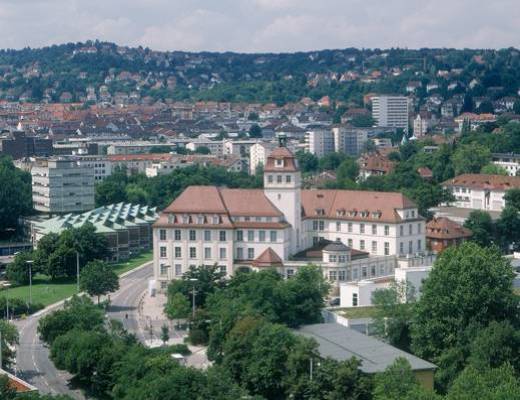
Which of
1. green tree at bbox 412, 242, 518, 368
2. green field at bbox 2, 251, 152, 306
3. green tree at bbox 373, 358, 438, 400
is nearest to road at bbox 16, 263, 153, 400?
green field at bbox 2, 251, 152, 306

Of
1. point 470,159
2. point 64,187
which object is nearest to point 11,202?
point 64,187

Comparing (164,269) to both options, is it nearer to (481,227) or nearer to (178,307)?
(178,307)

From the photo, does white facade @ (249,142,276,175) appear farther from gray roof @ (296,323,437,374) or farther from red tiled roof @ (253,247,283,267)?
gray roof @ (296,323,437,374)

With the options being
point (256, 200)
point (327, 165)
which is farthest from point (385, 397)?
point (327, 165)

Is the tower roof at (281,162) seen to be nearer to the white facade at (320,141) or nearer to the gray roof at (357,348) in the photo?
the gray roof at (357,348)

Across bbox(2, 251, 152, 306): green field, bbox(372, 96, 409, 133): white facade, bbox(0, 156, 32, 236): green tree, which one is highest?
bbox(372, 96, 409, 133): white facade

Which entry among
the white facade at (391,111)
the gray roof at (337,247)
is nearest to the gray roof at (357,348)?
the gray roof at (337,247)

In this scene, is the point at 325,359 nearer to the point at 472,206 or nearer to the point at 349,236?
the point at 349,236
